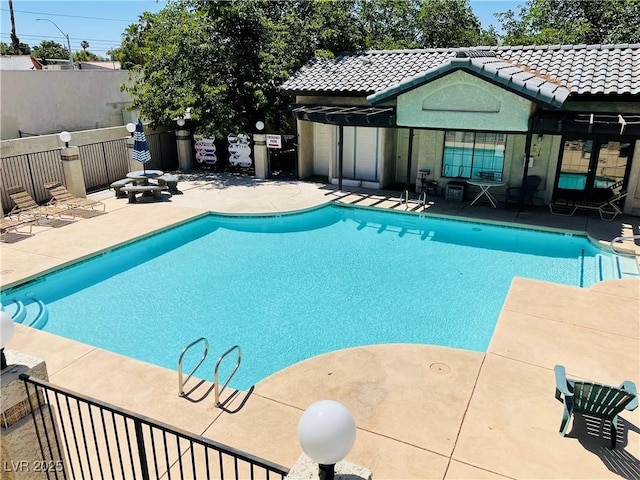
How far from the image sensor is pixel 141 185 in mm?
18531

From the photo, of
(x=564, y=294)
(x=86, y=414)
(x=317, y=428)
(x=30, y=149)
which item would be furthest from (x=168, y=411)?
(x=30, y=149)

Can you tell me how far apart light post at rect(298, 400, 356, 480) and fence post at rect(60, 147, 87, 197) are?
55.8ft

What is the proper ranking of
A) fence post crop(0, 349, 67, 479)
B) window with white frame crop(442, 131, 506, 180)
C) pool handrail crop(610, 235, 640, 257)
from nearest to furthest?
fence post crop(0, 349, 67, 479)
pool handrail crop(610, 235, 640, 257)
window with white frame crop(442, 131, 506, 180)

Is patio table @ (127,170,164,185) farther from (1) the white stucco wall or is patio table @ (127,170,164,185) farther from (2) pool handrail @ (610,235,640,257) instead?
Answer: (2) pool handrail @ (610,235,640,257)

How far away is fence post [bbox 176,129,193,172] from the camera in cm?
2294

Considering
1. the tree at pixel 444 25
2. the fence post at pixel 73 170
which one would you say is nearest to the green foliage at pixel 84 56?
the tree at pixel 444 25

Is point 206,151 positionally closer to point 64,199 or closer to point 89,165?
point 89,165

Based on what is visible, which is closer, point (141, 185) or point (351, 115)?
point (351, 115)

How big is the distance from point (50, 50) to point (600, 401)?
99.8 meters

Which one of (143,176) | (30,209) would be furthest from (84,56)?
(30,209)

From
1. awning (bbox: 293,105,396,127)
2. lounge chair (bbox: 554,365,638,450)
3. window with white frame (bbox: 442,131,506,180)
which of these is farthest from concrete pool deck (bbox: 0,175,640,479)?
awning (bbox: 293,105,396,127)

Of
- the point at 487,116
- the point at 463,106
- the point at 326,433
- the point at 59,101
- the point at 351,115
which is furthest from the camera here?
the point at 59,101

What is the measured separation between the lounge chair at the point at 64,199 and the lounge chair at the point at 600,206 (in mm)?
15697

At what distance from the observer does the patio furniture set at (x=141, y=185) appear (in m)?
17.8
